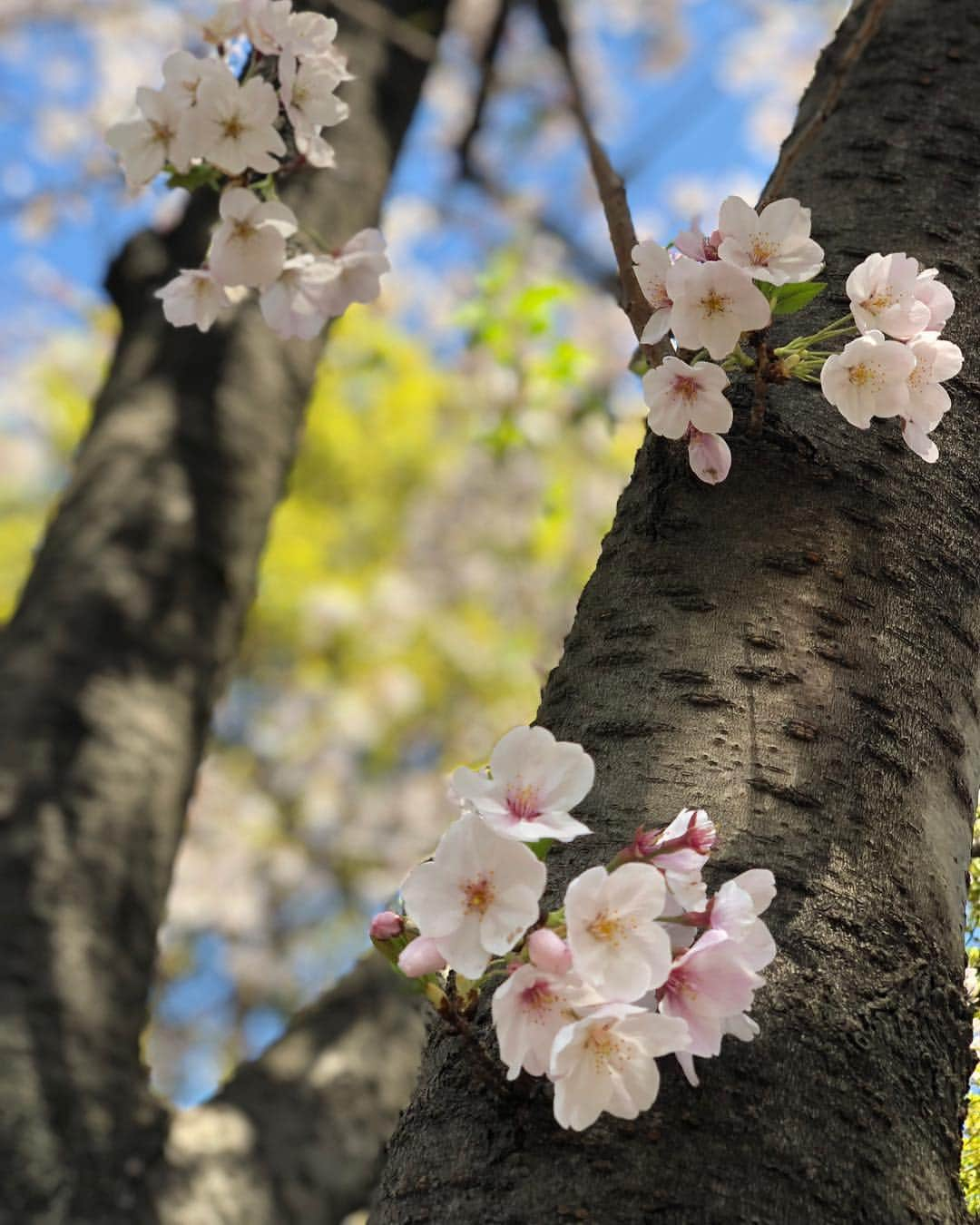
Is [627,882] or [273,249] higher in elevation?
[273,249]

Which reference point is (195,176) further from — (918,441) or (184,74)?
(918,441)

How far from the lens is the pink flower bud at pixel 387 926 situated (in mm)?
602

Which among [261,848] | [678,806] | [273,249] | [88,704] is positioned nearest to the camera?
[678,806]

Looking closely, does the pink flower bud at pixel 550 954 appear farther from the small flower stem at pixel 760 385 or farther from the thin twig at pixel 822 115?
the thin twig at pixel 822 115

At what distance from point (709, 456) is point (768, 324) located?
Answer: 10 cm

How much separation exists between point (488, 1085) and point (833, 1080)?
17 centimetres

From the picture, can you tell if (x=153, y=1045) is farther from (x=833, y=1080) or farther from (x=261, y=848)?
(x=833, y=1080)

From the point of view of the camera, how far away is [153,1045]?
8.86 meters

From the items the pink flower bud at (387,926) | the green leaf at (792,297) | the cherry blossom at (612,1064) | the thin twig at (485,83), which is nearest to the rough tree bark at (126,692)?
the thin twig at (485,83)

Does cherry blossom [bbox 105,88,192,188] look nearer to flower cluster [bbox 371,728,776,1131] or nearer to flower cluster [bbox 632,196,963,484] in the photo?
flower cluster [bbox 632,196,963,484]

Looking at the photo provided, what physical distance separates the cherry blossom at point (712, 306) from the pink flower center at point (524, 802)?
29 cm

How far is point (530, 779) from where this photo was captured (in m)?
0.57

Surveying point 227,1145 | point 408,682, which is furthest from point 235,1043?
point 227,1145

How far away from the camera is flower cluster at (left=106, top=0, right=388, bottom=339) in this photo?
103cm
